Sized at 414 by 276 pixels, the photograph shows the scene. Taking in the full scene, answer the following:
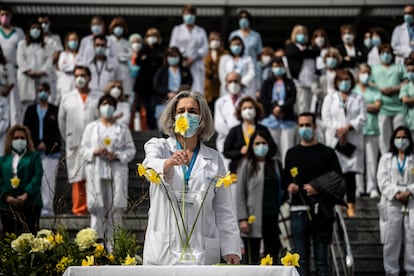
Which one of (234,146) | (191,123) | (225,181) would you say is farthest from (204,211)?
(234,146)

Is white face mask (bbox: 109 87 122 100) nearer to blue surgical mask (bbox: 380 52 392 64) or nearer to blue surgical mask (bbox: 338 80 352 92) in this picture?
blue surgical mask (bbox: 338 80 352 92)

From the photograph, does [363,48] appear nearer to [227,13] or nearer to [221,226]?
[227,13]

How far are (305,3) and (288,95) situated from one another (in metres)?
8.53

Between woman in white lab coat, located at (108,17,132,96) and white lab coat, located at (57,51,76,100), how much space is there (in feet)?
2.62

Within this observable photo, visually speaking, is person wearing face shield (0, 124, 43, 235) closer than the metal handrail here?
No

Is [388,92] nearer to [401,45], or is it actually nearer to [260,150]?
[401,45]

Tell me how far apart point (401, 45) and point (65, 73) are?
616cm

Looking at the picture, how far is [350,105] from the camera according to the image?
13.4 m

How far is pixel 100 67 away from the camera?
49.5ft

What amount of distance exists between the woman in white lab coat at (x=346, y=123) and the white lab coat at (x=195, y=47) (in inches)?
122

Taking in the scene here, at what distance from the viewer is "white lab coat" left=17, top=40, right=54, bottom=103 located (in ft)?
49.6

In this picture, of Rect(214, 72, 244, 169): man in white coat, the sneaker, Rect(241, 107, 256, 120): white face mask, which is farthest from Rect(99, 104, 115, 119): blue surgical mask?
the sneaker

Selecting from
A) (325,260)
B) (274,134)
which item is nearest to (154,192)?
(325,260)

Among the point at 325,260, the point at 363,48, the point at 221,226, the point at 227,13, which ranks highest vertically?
the point at 227,13
